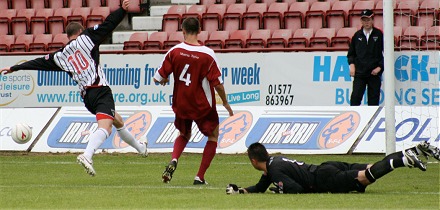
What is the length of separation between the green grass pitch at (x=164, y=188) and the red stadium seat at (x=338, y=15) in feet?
20.7

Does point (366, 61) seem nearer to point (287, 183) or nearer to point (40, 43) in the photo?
point (287, 183)

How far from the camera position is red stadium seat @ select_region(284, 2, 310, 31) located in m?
23.0

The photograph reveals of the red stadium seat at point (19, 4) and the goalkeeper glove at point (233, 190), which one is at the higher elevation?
the red stadium seat at point (19, 4)

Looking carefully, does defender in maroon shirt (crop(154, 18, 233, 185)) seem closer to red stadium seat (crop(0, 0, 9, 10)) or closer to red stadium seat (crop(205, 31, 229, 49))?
red stadium seat (crop(205, 31, 229, 49))

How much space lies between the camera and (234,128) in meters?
17.8

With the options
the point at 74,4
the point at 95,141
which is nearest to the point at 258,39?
the point at 74,4

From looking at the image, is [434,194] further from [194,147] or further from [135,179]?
[194,147]

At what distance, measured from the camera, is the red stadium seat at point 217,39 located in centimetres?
2231

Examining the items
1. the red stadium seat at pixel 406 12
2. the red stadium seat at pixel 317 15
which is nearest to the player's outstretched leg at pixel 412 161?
the red stadium seat at pixel 406 12

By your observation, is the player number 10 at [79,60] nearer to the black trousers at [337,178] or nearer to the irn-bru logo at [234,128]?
the black trousers at [337,178]

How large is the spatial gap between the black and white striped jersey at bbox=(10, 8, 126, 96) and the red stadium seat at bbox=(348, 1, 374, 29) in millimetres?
10144

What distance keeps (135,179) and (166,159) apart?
3.66 metres

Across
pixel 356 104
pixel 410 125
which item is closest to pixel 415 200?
pixel 410 125

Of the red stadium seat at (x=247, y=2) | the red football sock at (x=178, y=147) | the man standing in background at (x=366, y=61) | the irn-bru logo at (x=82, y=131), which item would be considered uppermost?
the red stadium seat at (x=247, y=2)
